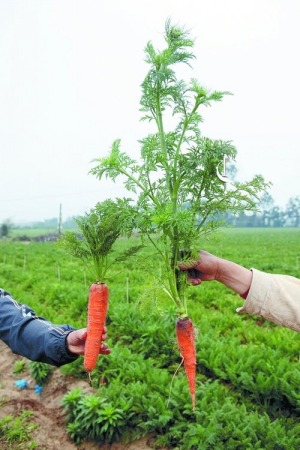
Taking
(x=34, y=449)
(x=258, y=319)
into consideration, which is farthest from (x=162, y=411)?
(x=258, y=319)

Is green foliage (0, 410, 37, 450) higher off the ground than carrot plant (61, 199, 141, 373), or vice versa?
carrot plant (61, 199, 141, 373)

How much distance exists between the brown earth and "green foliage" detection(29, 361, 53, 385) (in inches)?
2.5

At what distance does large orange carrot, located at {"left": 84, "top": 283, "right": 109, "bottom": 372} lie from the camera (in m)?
2.70

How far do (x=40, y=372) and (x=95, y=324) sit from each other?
2768 millimetres

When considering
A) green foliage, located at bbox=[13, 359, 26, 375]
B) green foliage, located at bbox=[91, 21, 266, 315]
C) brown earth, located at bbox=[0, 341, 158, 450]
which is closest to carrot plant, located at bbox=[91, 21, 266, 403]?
green foliage, located at bbox=[91, 21, 266, 315]

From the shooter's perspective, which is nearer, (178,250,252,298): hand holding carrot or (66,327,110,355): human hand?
(66,327,110,355): human hand

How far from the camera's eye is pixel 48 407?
4645mm

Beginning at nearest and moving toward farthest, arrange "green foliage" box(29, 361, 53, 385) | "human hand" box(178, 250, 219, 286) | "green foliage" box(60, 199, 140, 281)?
"green foliage" box(60, 199, 140, 281) < "human hand" box(178, 250, 219, 286) < "green foliage" box(29, 361, 53, 385)

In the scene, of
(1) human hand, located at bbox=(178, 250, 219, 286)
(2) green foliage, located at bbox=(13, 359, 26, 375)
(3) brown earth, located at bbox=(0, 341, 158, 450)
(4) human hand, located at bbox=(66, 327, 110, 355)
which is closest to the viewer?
(4) human hand, located at bbox=(66, 327, 110, 355)

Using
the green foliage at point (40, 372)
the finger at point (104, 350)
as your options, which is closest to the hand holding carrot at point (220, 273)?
the finger at point (104, 350)

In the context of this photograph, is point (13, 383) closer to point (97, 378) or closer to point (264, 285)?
point (97, 378)

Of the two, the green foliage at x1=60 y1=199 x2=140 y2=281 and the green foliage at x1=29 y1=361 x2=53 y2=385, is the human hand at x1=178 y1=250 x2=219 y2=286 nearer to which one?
the green foliage at x1=60 y1=199 x2=140 y2=281

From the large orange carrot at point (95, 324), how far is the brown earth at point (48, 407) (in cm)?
155

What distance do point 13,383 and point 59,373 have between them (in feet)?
2.07
